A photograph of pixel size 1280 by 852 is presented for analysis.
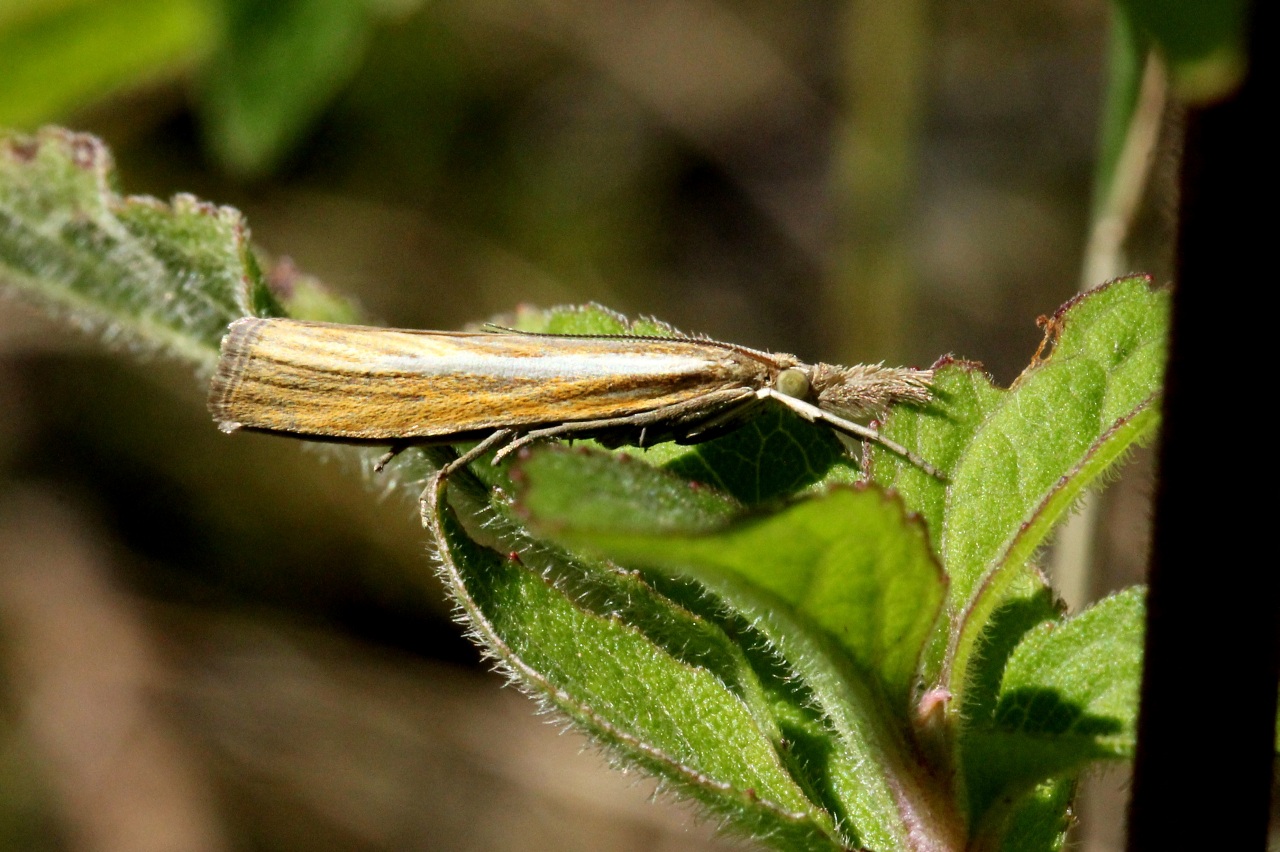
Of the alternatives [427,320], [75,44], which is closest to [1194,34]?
[75,44]

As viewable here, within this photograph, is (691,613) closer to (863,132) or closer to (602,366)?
(602,366)

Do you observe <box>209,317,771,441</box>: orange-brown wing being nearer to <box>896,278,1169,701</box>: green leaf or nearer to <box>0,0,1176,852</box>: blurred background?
<box>896,278,1169,701</box>: green leaf

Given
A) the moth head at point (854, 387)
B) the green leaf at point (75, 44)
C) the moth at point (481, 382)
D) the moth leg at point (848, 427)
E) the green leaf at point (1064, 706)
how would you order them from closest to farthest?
the green leaf at point (1064, 706)
the moth leg at point (848, 427)
the moth head at point (854, 387)
the moth at point (481, 382)
the green leaf at point (75, 44)

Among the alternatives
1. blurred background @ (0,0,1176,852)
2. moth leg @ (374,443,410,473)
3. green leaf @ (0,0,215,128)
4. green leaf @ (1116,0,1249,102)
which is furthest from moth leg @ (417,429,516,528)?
A: blurred background @ (0,0,1176,852)

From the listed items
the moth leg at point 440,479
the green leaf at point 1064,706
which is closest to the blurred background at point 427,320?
the moth leg at point 440,479

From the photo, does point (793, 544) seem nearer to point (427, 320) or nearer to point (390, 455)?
point (390, 455)

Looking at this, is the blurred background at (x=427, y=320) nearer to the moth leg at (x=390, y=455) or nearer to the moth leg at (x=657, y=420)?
the moth leg at (x=657, y=420)
